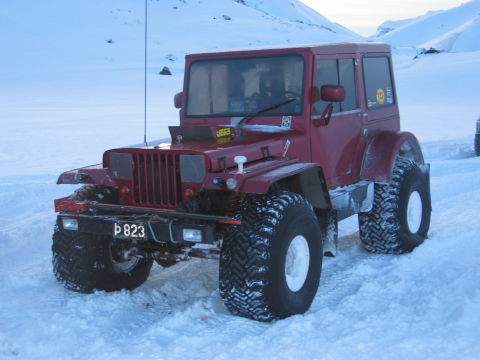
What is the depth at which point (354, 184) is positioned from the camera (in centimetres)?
600

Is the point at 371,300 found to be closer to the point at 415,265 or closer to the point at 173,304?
the point at 415,265

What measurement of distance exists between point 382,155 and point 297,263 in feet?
5.99

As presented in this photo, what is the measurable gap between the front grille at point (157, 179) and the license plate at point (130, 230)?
28 centimetres

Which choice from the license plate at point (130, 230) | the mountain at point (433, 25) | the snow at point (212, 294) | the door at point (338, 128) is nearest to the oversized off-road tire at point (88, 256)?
the snow at point (212, 294)

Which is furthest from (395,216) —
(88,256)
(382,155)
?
(88,256)

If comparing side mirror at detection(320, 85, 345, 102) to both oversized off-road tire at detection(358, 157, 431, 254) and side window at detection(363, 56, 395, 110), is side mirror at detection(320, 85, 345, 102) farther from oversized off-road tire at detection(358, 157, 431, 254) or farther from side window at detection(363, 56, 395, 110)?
oversized off-road tire at detection(358, 157, 431, 254)

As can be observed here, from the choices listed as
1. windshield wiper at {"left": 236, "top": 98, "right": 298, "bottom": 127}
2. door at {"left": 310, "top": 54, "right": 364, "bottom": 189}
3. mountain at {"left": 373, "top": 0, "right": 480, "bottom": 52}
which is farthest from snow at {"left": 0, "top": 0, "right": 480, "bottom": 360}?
mountain at {"left": 373, "top": 0, "right": 480, "bottom": 52}

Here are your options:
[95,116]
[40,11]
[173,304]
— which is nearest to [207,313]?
[173,304]

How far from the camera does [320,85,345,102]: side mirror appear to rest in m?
5.11

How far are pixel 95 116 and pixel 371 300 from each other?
15809 millimetres

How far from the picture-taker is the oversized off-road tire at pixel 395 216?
19.7ft

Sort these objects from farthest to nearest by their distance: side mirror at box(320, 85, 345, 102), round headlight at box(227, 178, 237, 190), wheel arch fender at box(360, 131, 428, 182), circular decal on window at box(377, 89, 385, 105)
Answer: circular decal on window at box(377, 89, 385, 105) → wheel arch fender at box(360, 131, 428, 182) → side mirror at box(320, 85, 345, 102) → round headlight at box(227, 178, 237, 190)

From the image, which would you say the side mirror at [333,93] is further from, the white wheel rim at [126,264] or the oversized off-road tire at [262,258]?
the white wheel rim at [126,264]

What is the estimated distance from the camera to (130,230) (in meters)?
4.45
